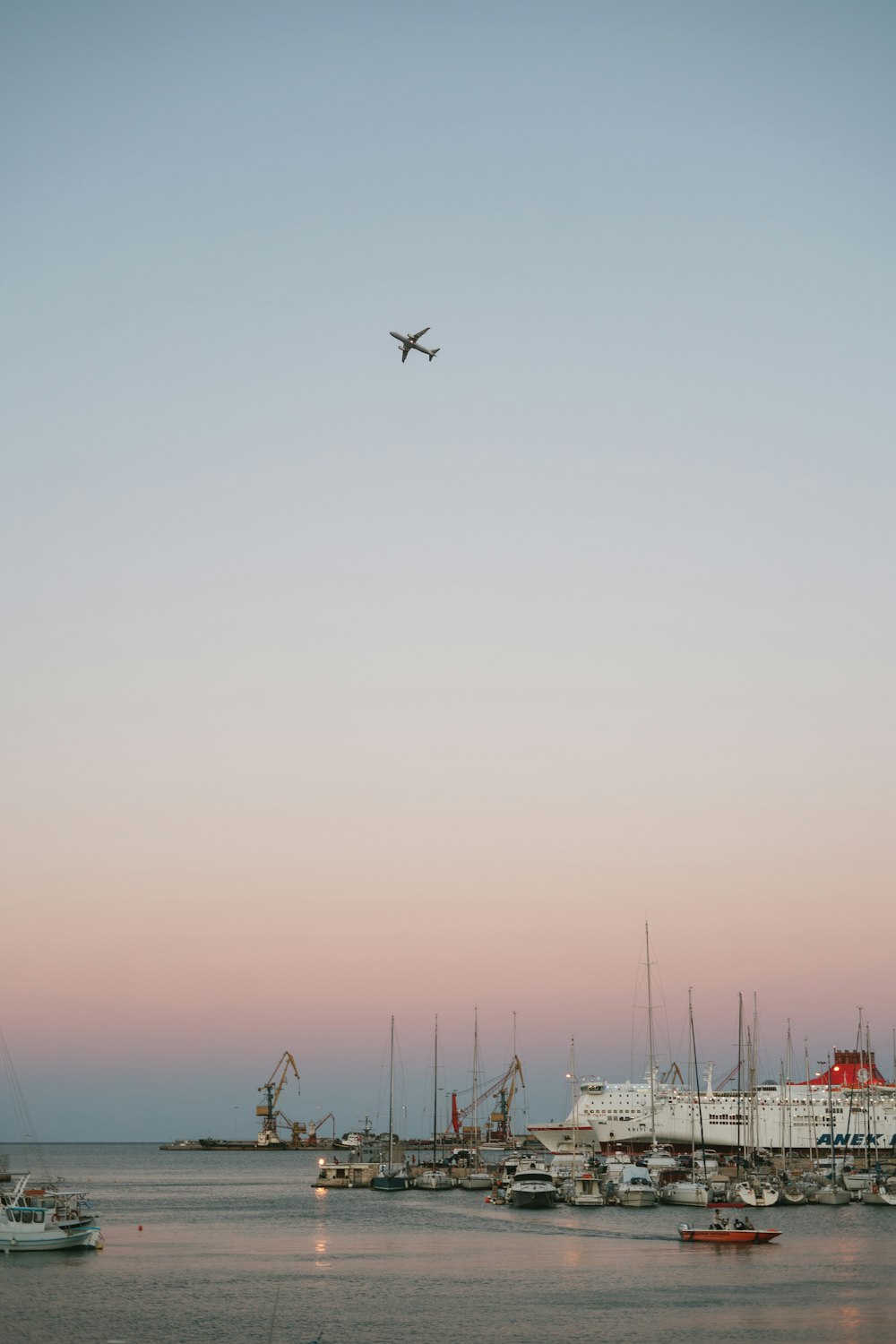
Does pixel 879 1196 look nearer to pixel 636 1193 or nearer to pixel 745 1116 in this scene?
pixel 636 1193

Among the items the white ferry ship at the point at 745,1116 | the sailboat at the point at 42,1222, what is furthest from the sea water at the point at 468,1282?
the white ferry ship at the point at 745,1116

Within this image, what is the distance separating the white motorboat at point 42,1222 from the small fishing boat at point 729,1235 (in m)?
32.9

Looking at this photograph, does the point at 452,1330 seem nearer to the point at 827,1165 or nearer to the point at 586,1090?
the point at 827,1165

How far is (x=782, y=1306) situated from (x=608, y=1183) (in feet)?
170

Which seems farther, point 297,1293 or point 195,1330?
point 297,1293

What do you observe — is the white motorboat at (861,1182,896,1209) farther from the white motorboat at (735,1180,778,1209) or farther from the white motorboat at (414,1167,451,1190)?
the white motorboat at (414,1167,451,1190)

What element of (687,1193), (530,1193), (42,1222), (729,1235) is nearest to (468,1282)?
(729,1235)

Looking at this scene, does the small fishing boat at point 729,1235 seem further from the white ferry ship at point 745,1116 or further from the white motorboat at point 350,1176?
the white ferry ship at point 745,1116

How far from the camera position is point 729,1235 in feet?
239

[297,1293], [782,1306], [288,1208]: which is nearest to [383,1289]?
[297,1293]

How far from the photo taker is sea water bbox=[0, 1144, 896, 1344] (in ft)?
159

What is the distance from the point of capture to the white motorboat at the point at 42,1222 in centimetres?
6669

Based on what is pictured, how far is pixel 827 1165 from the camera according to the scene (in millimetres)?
132875

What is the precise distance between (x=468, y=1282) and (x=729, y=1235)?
19542 mm
